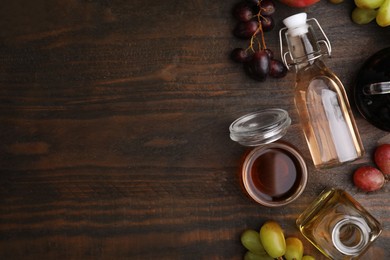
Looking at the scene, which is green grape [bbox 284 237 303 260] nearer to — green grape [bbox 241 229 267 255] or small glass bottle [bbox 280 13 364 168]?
green grape [bbox 241 229 267 255]

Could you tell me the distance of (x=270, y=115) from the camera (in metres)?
0.98

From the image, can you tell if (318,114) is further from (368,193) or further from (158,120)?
(158,120)

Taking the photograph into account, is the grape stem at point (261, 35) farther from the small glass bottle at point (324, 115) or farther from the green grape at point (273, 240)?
the green grape at point (273, 240)

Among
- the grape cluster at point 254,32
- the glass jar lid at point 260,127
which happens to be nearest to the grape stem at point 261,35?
the grape cluster at point 254,32

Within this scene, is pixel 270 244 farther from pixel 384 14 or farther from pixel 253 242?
pixel 384 14

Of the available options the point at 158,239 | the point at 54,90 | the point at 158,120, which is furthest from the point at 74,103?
the point at 158,239

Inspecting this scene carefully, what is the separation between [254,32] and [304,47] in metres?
0.10

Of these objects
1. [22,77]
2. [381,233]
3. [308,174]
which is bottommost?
[381,233]

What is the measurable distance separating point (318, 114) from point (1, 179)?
1.97 feet

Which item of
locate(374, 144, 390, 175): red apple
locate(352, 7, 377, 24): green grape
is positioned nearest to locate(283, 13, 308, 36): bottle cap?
locate(352, 7, 377, 24): green grape

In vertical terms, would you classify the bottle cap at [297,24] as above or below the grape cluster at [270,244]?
above

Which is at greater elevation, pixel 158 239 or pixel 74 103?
pixel 74 103

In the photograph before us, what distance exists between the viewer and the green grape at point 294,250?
0.96 m

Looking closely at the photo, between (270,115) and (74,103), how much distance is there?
1.19ft
